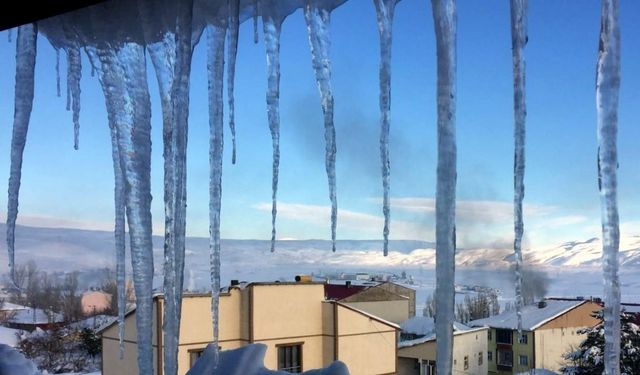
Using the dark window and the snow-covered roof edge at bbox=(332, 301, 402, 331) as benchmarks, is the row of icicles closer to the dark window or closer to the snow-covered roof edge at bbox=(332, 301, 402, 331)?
the dark window

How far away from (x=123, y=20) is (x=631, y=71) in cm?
123

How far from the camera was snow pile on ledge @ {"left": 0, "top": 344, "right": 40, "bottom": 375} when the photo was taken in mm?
1720

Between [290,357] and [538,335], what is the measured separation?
2.42 ft

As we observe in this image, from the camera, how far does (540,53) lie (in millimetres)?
1124

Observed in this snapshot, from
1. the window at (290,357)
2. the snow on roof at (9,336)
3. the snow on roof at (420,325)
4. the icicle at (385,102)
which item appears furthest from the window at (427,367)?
the snow on roof at (9,336)

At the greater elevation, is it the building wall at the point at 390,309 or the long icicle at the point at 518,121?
the long icicle at the point at 518,121

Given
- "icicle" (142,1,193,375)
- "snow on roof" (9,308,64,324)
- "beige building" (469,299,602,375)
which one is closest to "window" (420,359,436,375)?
"beige building" (469,299,602,375)

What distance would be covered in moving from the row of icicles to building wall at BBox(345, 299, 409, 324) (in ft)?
0.43

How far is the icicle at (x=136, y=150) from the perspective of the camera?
1.50m

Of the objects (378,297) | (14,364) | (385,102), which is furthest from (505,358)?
(14,364)

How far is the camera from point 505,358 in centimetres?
109

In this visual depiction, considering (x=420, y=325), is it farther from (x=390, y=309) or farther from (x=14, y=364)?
(x=14, y=364)

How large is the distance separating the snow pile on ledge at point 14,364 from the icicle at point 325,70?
952 mm

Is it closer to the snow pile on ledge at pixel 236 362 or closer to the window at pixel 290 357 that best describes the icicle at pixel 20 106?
the snow pile on ledge at pixel 236 362
